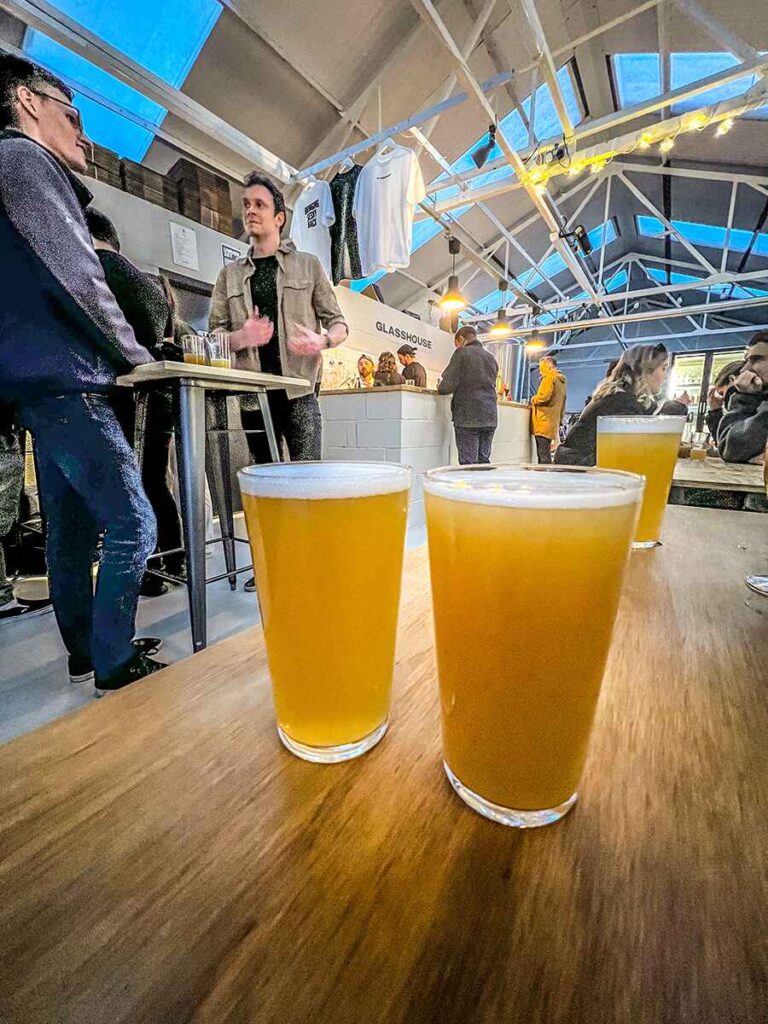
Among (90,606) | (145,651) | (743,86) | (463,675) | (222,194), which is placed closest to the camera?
(463,675)

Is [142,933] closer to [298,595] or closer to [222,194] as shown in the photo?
[298,595]

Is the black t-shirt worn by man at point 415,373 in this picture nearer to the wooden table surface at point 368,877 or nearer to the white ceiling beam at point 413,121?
the white ceiling beam at point 413,121

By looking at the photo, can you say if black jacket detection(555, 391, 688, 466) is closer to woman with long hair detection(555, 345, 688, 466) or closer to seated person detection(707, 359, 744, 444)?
woman with long hair detection(555, 345, 688, 466)

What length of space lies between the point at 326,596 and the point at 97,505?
1.13 m

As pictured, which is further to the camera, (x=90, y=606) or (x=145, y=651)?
(x=145, y=651)

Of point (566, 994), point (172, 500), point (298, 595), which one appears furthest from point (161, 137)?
point (566, 994)

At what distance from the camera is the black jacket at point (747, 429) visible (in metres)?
2.09

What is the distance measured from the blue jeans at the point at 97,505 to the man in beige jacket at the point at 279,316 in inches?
31.1

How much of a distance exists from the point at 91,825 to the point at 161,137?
468 centimetres

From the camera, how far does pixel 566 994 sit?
0.53 feet

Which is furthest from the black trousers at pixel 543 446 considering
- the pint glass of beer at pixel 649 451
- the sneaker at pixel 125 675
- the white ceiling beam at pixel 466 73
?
the sneaker at pixel 125 675

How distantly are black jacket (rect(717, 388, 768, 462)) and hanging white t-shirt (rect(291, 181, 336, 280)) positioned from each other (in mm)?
3033

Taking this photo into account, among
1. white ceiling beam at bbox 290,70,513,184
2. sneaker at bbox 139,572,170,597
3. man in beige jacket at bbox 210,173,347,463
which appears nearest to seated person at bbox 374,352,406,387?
white ceiling beam at bbox 290,70,513,184

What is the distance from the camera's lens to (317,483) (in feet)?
0.90
